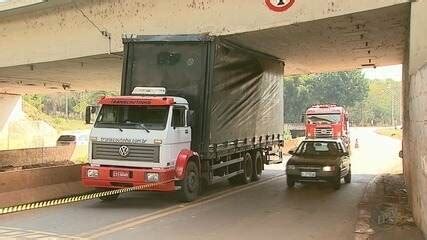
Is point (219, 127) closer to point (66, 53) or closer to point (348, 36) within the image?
point (348, 36)

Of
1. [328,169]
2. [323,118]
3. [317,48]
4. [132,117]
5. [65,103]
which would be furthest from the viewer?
[65,103]

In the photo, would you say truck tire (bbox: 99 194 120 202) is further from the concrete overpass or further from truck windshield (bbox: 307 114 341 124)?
truck windshield (bbox: 307 114 341 124)

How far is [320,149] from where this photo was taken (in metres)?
17.0

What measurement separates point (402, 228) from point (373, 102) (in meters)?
146

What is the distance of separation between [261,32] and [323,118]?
23060 mm

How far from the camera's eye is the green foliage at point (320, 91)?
107 m

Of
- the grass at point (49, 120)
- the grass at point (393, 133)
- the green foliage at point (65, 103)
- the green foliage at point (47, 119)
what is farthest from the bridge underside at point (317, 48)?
the green foliage at point (65, 103)

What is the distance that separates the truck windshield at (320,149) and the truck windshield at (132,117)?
605cm

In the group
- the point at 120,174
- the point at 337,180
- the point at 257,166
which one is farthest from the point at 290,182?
the point at 120,174

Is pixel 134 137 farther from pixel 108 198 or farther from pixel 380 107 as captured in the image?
pixel 380 107

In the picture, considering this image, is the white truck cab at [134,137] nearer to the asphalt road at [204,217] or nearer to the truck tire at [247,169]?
the asphalt road at [204,217]

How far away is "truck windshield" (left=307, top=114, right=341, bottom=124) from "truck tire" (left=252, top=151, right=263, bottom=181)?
1796cm

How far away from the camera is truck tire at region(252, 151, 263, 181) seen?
18.0m

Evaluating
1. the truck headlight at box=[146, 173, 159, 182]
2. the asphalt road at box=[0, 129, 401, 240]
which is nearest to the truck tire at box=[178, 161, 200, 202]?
the asphalt road at box=[0, 129, 401, 240]
